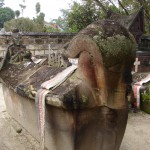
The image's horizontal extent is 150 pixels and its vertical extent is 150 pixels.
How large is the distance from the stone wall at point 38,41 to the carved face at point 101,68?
24.1ft

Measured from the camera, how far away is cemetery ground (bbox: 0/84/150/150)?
13.3ft

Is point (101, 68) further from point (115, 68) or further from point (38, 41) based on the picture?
point (38, 41)

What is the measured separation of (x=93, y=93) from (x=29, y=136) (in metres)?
1.83

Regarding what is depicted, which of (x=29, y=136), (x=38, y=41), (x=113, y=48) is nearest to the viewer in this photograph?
(x=113, y=48)

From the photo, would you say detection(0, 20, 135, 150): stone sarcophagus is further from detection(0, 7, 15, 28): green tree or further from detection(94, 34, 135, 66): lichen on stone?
detection(0, 7, 15, 28): green tree

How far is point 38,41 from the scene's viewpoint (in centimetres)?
1087

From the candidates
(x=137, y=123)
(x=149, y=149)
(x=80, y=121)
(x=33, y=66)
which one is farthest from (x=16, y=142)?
(x=137, y=123)

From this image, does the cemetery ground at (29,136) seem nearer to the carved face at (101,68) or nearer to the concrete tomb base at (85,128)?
the concrete tomb base at (85,128)

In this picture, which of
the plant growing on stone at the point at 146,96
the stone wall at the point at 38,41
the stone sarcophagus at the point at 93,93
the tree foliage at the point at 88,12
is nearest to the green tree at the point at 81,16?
the tree foliage at the point at 88,12

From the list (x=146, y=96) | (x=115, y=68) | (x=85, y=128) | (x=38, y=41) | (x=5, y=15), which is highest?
(x=5, y=15)

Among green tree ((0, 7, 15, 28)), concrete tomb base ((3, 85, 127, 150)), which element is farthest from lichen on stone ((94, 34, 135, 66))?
green tree ((0, 7, 15, 28))

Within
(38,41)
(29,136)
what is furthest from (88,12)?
(29,136)

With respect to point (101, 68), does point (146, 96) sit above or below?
below

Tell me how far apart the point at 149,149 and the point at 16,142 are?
6.67 ft
